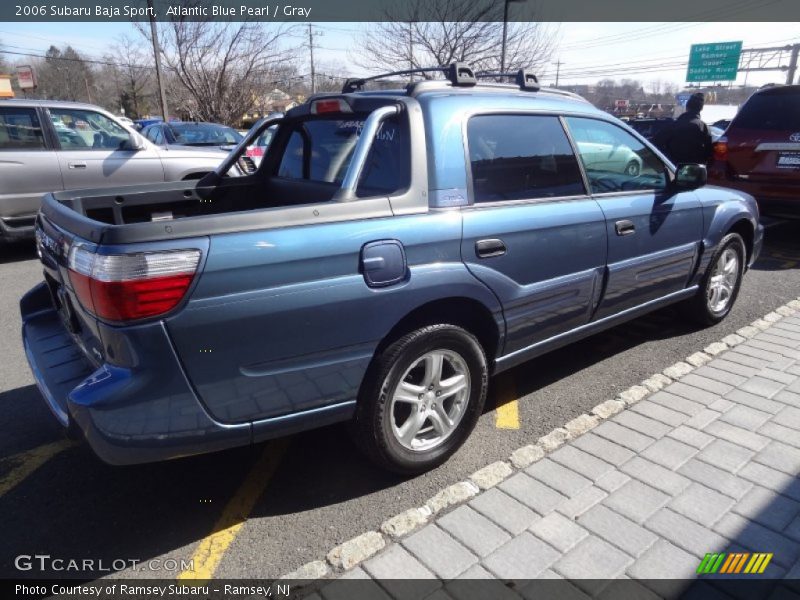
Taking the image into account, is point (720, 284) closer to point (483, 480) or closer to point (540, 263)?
point (540, 263)

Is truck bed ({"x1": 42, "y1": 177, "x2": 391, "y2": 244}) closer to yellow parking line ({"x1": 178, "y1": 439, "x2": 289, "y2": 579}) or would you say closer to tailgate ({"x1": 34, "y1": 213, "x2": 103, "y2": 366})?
tailgate ({"x1": 34, "y1": 213, "x2": 103, "y2": 366})

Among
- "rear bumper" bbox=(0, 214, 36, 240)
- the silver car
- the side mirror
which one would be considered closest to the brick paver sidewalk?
the side mirror

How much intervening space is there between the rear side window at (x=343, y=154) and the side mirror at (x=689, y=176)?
232 centimetres

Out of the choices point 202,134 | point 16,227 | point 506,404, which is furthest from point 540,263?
point 202,134

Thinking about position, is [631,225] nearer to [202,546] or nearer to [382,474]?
[382,474]

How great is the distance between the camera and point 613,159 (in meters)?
3.73

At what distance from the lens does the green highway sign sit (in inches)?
1690

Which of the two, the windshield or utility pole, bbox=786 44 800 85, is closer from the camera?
the windshield

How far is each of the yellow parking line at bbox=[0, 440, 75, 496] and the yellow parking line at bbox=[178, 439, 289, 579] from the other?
107 cm

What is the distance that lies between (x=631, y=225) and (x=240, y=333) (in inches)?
103

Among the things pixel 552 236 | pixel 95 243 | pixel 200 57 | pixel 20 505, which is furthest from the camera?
pixel 200 57

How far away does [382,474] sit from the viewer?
2832 millimetres

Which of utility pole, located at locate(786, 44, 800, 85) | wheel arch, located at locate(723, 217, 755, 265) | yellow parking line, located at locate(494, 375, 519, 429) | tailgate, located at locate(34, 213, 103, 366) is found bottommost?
yellow parking line, located at locate(494, 375, 519, 429)

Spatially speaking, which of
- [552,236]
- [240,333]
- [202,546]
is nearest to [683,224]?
[552,236]
